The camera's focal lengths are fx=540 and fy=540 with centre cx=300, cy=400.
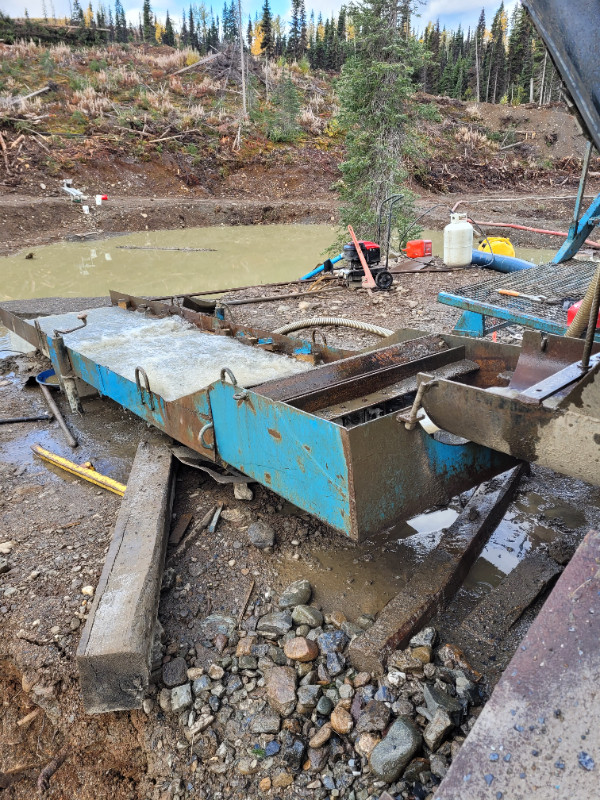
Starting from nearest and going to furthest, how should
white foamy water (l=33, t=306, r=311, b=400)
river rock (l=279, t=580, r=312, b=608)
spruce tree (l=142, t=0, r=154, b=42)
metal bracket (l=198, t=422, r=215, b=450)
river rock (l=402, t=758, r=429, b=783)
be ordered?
river rock (l=402, t=758, r=429, b=783) → river rock (l=279, t=580, r=312, b=608) → metal bracket (l=198, t=422, r=215, b=450) → white foamy water (l=33, t=306, r=311, b=400) → spruce tree (l=142, t=0, r=154, b=42)

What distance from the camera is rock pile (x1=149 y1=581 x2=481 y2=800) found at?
2100 mm

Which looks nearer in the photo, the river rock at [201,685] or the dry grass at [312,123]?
the river rock at [201,685]

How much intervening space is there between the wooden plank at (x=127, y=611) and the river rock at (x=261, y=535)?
545mm

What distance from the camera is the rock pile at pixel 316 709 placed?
2100mm

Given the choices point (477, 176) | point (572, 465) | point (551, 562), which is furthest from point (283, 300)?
point (477, 176)

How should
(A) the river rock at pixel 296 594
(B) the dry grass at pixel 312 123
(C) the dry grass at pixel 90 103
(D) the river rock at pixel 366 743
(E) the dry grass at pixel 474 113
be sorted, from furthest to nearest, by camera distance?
(E) the dry grass at pixel 474 113 < (B) the dry grass at pixel 312 123 < (C) the dry grass at pixel 90 103 < (A) the river rock at pixel 296 594 < (D) the river rock at pixel 366 743

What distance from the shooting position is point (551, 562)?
3066 millimetres

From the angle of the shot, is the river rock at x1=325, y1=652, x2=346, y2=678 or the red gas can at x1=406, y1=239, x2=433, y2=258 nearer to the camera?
the river rock at x1=325, y1=652, x2=346, y2=678

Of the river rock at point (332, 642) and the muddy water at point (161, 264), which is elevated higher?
the muddy water at point (161, 264)

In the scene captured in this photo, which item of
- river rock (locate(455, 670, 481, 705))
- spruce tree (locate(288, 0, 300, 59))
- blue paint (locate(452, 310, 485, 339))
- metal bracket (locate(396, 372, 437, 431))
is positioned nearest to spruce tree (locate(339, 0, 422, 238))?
blue paint (locate(452, 310, 485, 339))

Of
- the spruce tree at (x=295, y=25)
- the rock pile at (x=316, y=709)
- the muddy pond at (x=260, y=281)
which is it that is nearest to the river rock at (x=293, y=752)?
the rock pile at (x=316, y=709)

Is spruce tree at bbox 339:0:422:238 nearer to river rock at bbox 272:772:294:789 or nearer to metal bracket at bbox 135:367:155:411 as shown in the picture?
metal bracket at bbox 135:367:155:411

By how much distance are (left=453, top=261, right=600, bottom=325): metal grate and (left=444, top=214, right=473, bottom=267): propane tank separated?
12.5 ft

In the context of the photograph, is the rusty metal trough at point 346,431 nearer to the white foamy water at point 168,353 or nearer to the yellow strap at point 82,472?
the white foamy water at point 168,353
